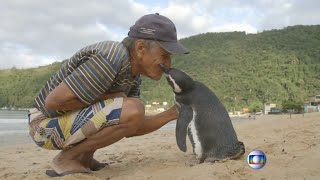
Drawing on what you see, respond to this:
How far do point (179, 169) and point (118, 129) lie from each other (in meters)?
0.55

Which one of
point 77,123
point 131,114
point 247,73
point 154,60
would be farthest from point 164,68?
point 247,73

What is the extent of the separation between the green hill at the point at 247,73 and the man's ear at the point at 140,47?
5564 cm

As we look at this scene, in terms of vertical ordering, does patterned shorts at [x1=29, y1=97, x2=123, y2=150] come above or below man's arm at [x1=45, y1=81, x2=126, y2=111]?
below

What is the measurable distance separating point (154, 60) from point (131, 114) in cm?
43

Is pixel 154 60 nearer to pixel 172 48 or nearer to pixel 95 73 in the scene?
pixel 172 48

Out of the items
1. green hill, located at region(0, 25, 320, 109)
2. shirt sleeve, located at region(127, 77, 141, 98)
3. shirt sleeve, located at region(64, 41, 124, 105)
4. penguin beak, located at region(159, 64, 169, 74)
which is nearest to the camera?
shirt sleeve, located at region(64, 41, 124, 105)

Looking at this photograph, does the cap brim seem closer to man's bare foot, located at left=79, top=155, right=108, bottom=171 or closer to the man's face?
the man's face

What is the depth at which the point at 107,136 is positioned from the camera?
2.76 metres

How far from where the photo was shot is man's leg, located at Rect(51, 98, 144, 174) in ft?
8.96

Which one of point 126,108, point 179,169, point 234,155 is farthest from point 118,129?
point 234,155

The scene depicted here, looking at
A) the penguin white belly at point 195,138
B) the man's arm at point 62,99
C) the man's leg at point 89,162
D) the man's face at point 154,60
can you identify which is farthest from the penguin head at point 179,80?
the man's leg at point 89,162

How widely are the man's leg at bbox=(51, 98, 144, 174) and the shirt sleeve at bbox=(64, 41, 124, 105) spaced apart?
22 centimetres

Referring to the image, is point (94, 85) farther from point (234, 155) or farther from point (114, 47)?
point (234, 155)

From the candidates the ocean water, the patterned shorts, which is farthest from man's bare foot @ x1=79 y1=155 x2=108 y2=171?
the ocean water
